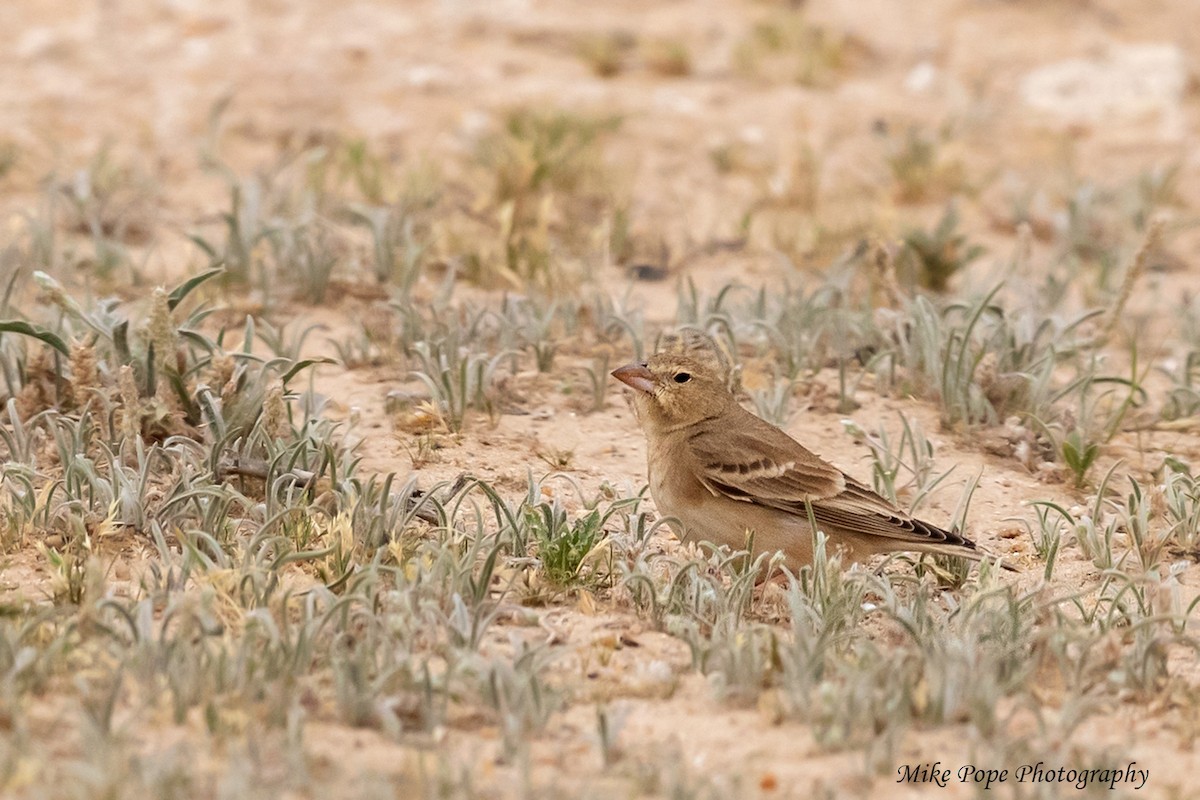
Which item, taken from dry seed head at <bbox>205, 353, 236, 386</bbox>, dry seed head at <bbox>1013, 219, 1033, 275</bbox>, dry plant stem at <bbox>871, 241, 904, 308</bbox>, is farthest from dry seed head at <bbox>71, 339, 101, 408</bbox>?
dry seed head at <bbox>1013, 219, 1033, 275</bbox>

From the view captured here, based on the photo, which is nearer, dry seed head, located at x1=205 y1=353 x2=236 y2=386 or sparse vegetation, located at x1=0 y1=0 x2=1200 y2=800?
sparse vegetation, located at x1=0 y1=0 x2=1200 y2=800

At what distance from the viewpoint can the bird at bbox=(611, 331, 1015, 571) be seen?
504 centimetres

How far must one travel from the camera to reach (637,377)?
5609mm

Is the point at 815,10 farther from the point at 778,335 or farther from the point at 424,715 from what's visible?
the point at 424,715

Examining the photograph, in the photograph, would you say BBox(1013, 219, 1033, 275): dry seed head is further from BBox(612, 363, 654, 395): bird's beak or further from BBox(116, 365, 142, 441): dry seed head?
BBox(116, 365, 142, 441): dry seed head

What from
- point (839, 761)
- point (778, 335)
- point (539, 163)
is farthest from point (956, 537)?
point (539, 163)

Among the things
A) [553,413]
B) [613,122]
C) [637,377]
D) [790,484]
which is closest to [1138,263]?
[790,484]

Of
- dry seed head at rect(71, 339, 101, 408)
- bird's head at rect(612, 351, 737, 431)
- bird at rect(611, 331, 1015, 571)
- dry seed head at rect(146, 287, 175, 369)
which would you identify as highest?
dry seed head at rect(146, 287, 175, 369)

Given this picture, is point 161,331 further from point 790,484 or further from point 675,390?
point 790,484

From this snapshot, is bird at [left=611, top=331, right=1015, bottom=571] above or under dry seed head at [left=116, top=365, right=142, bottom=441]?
under

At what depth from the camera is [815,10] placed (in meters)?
11.3

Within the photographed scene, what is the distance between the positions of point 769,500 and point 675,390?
0.58 metres

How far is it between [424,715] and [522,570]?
36.4 inches

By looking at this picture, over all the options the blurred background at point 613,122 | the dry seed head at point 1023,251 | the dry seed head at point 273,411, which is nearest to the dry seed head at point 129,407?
the dry seed head at point 273,411
